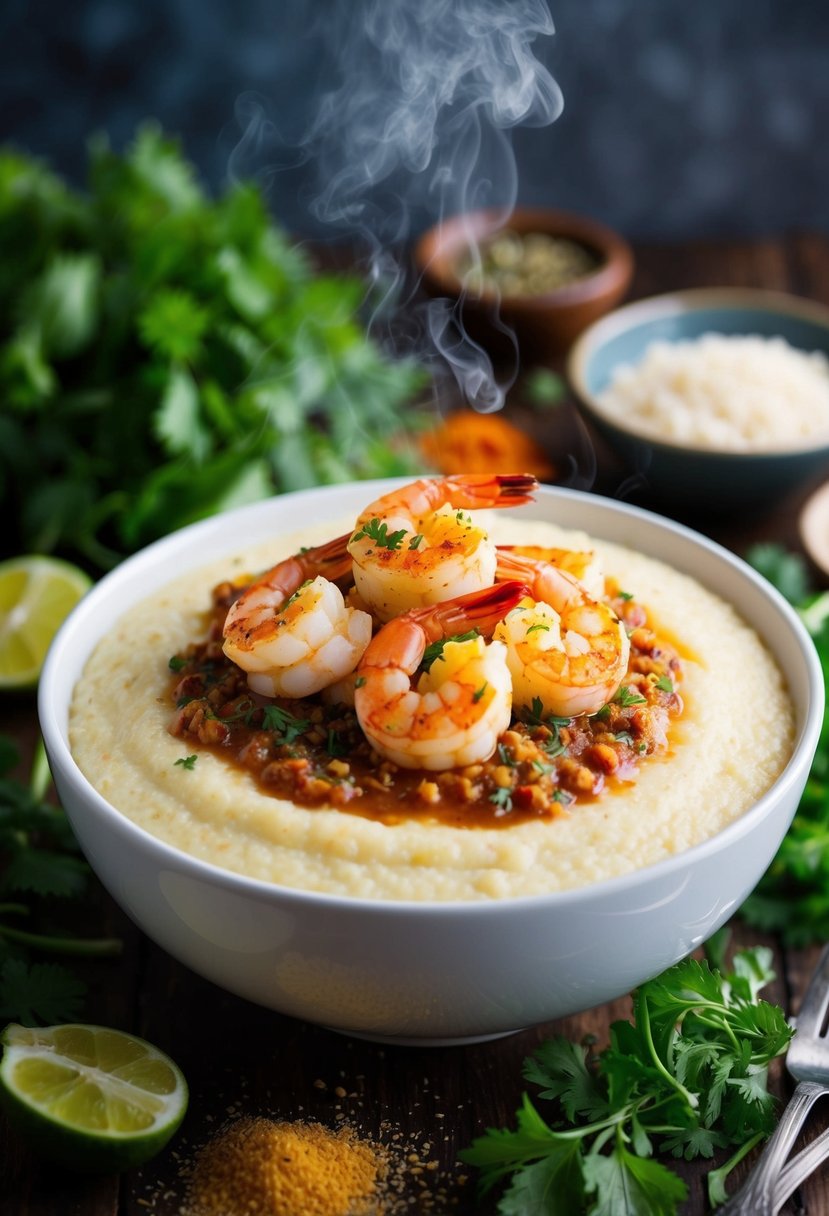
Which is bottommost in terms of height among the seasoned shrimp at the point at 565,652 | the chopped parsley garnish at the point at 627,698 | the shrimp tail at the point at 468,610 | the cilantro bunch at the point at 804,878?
the cilantro bunch at the point at 804,878

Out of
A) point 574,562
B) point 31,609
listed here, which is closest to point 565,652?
point 574,562

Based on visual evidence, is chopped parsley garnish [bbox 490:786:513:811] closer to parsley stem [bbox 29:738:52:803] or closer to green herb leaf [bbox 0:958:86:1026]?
green herb leaf [bbox 0:958:86:1026]

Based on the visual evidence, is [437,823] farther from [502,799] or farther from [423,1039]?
[423,1039]

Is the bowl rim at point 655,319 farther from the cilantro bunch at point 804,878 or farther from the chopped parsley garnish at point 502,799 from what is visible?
the chopped parsley garnish at point 502,799

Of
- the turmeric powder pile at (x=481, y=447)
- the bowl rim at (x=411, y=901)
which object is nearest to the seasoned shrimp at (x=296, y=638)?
the bowl rim at (x=411, y=901)

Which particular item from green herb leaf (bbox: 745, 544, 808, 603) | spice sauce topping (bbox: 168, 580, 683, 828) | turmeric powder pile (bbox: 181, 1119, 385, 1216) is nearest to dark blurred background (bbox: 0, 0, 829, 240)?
green herb leaf (bbox: 745, 544, 808, 603)

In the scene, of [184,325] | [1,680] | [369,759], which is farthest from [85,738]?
[184,325]
